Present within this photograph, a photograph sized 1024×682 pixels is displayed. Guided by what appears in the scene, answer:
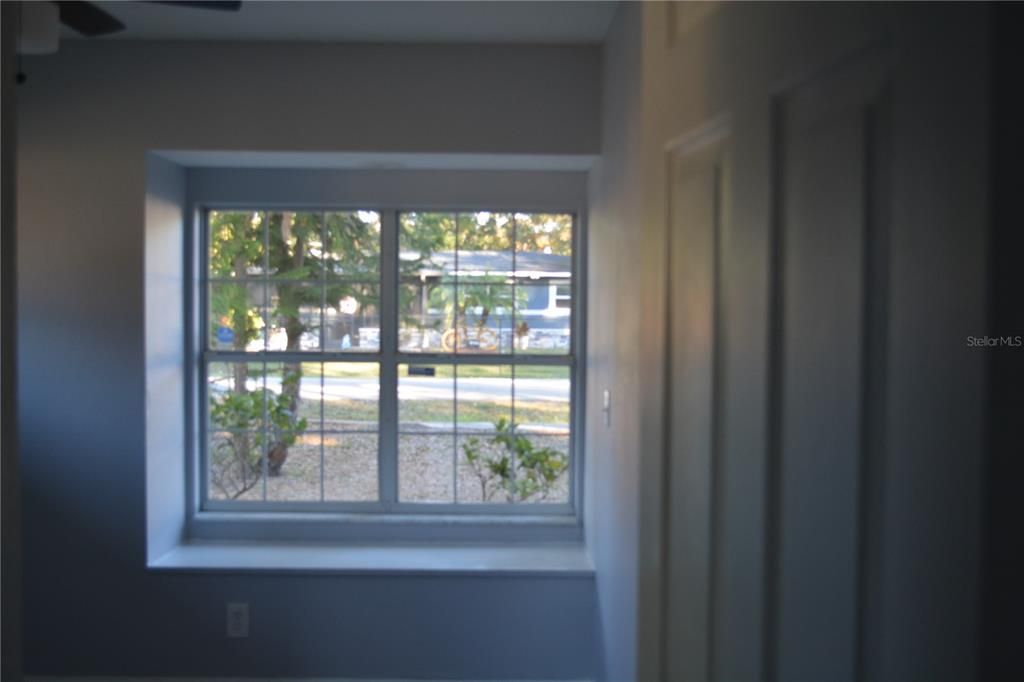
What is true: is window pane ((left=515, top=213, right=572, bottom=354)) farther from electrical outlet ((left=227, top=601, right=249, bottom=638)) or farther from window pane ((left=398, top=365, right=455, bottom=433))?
electrical outlet ((left=227, top=601, right=249, bottom=638))

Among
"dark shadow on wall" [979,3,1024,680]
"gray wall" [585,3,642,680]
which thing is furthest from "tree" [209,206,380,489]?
"dark shadow on wall" [979,3,1024,680]

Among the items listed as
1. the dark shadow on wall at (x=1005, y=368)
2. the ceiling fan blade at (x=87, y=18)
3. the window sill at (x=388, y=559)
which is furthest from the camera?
the window sill at (x=388, y=559)

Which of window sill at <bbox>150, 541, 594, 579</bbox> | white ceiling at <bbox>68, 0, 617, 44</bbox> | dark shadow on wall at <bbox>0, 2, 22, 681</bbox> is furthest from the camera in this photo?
window sill at <bbox>150, 541, 594, 579</bbox>

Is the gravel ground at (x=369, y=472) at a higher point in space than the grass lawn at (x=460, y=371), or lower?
lower

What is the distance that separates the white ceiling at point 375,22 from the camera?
9.08ft

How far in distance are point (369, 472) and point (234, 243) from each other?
1170 millimetres

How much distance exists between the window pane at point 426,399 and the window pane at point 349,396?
0.39 feet

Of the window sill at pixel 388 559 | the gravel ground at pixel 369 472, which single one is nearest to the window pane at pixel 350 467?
the gravel ground at pixel 369 472

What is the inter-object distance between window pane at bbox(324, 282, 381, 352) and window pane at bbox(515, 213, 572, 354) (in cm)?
63

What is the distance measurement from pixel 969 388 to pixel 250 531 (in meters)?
3.55

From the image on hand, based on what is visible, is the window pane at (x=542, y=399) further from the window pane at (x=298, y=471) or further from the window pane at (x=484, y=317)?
the window pane at (x=298, y=471)

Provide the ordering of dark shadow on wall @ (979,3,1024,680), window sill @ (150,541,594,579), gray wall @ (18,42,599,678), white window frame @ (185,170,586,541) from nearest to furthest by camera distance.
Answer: dark shadow on wall @ (979,3,1024,680) < gray wall @ (18,42,599,678) < window sill @ (150,541,594,579) < white window frame @ (185,170,586,541)

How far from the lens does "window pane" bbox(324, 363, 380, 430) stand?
3682 mm

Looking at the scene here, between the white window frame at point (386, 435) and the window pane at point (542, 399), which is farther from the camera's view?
the window pane at point (542, 399)
